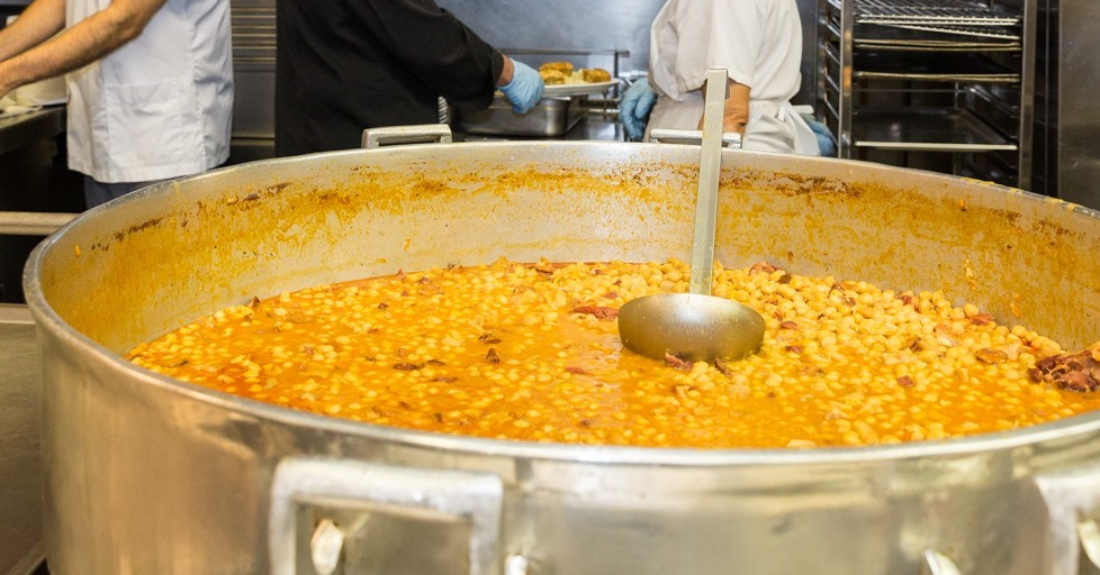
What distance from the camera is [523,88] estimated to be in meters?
3.33

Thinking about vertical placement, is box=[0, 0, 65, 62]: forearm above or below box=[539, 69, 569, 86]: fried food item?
above

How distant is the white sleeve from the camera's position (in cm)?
307

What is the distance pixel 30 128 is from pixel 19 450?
8.55 feet

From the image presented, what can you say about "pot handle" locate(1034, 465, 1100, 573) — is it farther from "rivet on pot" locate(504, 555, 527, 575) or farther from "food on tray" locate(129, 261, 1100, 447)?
"food on tray" locate(129, 261, 1100, 447)

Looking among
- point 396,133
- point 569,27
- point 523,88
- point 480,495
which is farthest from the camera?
point 569,27

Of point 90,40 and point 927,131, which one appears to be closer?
point 90,40

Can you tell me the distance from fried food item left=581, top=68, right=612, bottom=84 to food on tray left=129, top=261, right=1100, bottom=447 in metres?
1.83

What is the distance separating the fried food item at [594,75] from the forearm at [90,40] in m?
1.47

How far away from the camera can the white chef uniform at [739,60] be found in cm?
308

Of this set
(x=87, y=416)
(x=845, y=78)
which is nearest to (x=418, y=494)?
(x=87, y=416)

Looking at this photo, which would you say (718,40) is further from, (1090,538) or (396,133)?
(1090,538)

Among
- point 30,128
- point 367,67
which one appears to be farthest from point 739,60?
point 30,128

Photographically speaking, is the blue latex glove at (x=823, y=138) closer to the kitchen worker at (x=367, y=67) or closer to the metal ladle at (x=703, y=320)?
the kitchen worker at (x=367, y=67)

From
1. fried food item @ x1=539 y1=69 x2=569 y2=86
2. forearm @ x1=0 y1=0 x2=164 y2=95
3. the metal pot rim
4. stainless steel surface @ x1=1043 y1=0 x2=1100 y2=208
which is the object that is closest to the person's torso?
forearm @ x1=0 y1=0 x2=164 y2=95
